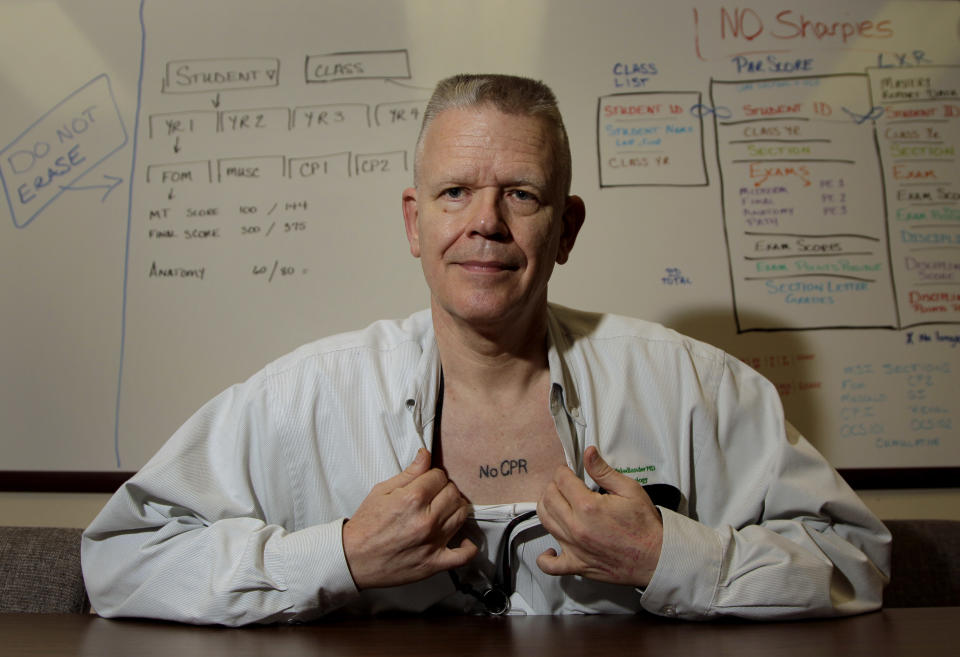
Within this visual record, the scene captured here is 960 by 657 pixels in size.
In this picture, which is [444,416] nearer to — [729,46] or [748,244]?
[748,244]

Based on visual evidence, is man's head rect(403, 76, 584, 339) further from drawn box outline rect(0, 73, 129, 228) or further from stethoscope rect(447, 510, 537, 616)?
drawn box outline rect(0, 73, 129, 228)

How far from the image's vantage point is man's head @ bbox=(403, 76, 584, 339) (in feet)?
4.13

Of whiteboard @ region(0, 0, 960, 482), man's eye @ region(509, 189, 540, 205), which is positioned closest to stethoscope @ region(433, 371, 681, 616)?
man's eye @ region(509, 189, 540, 205)

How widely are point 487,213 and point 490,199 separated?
3 cm

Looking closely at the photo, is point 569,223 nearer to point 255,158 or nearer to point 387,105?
point 387,105

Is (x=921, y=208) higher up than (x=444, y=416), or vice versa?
(x=921, y=208)

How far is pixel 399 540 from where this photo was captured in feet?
3.42

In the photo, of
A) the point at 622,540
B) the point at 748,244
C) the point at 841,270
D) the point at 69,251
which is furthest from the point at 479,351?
the point at 69,251

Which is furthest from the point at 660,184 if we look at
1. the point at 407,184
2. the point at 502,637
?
the point at 502,637

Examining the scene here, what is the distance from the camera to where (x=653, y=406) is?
52.8 inches

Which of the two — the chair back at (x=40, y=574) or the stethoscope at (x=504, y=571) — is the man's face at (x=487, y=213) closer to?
the stethoscope at (x=504, y=571)

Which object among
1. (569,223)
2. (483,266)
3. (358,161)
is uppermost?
(358,161)

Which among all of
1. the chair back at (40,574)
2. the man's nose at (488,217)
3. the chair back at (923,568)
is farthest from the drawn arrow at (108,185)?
the chair back at (923,568)

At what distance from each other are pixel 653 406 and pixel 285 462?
67 centimetres
